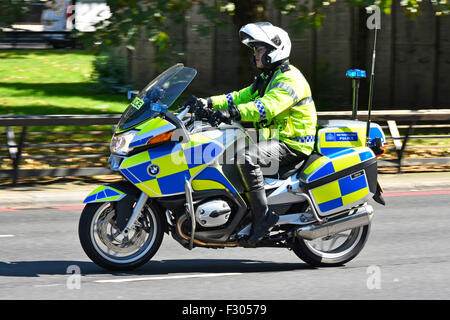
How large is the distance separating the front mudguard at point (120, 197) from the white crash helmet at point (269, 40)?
145cm

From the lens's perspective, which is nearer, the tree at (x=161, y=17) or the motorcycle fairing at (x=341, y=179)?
the motorcycle fairing at (x=341, y=179)

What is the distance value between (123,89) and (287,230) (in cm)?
1169

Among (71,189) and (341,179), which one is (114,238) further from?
(71,189)

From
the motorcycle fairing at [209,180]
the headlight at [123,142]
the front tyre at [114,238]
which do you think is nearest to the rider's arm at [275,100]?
the motorcycle fairing at [209,180]

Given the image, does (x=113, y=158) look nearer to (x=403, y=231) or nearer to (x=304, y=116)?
(x=304, y=116)

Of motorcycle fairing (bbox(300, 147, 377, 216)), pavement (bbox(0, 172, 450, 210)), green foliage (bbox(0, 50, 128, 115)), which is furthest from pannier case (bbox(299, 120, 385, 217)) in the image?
green foliage (bbox(0, 50, 128, 115))

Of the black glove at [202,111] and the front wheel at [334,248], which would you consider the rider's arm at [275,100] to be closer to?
the black glove at [202,111]

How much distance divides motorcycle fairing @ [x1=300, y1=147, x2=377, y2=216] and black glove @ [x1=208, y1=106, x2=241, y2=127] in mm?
824

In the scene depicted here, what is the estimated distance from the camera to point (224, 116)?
611 centimetres

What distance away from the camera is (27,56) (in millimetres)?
23500

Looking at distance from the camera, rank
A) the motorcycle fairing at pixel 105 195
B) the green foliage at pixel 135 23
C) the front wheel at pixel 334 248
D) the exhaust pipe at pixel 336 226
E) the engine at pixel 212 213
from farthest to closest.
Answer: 1. the green foliage at pixel 135 23
2. the front wheel at pixel 334 248
3. the exhaust pipe at pixel 336 226
4. the engine at pixel 212 213
5. the motorcycle fairing at pixel 105 195

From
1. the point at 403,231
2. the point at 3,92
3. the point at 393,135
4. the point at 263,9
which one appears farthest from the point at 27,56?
the point at 403,231

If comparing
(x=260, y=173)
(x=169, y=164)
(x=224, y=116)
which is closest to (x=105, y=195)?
(x=169, y=164)

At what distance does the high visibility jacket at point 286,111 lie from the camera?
6.28m
